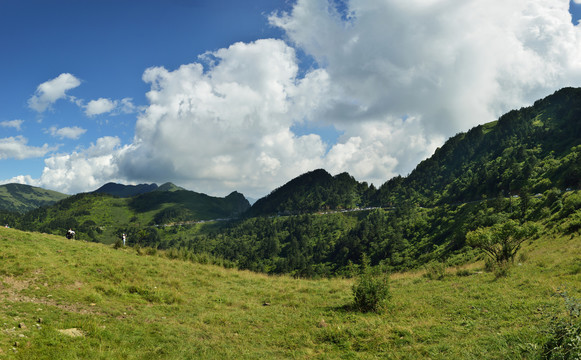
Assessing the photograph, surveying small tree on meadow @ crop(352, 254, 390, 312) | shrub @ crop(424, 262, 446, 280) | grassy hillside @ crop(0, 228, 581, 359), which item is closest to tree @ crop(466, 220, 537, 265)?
grassy hillside @ crop(0, 228, 581, 359)

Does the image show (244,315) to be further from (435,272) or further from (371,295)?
(435,272)

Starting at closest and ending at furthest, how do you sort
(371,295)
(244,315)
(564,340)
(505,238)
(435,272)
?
(564,340) < (371,295) < (244,315) < (505,238) < (435,272)

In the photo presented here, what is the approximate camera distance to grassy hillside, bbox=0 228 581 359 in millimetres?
10656

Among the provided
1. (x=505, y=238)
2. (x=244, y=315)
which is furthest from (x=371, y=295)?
(x=505, y=238)

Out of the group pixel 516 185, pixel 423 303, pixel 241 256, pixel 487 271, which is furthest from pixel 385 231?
pixel 423 303

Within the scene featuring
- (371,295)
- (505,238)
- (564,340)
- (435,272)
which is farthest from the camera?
(435,272)

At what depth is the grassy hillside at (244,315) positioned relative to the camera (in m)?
10.7

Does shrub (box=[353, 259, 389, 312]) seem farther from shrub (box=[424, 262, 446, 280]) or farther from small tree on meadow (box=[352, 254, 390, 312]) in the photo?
shrub (box=[424, 262, 446, 280])

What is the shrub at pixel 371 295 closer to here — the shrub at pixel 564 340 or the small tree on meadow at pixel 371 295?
the small tree on meadow at pixel 371 295

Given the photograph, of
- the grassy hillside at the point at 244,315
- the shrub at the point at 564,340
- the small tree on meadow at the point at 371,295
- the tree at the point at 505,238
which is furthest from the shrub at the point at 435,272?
the shrub at the point at 564,340

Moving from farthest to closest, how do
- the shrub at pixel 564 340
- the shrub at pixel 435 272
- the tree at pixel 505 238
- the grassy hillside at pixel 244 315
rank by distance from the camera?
the shrub at pixel 435 272
the tree at pixel 505 238
the grassy hillside at pixel 244 315
the shrub at pixel 564 340

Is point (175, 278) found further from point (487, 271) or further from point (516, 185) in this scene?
point (516, 185)

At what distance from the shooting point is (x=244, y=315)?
57.8 ft

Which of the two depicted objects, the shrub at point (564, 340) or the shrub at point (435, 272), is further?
the shrub at point (435, 272)
